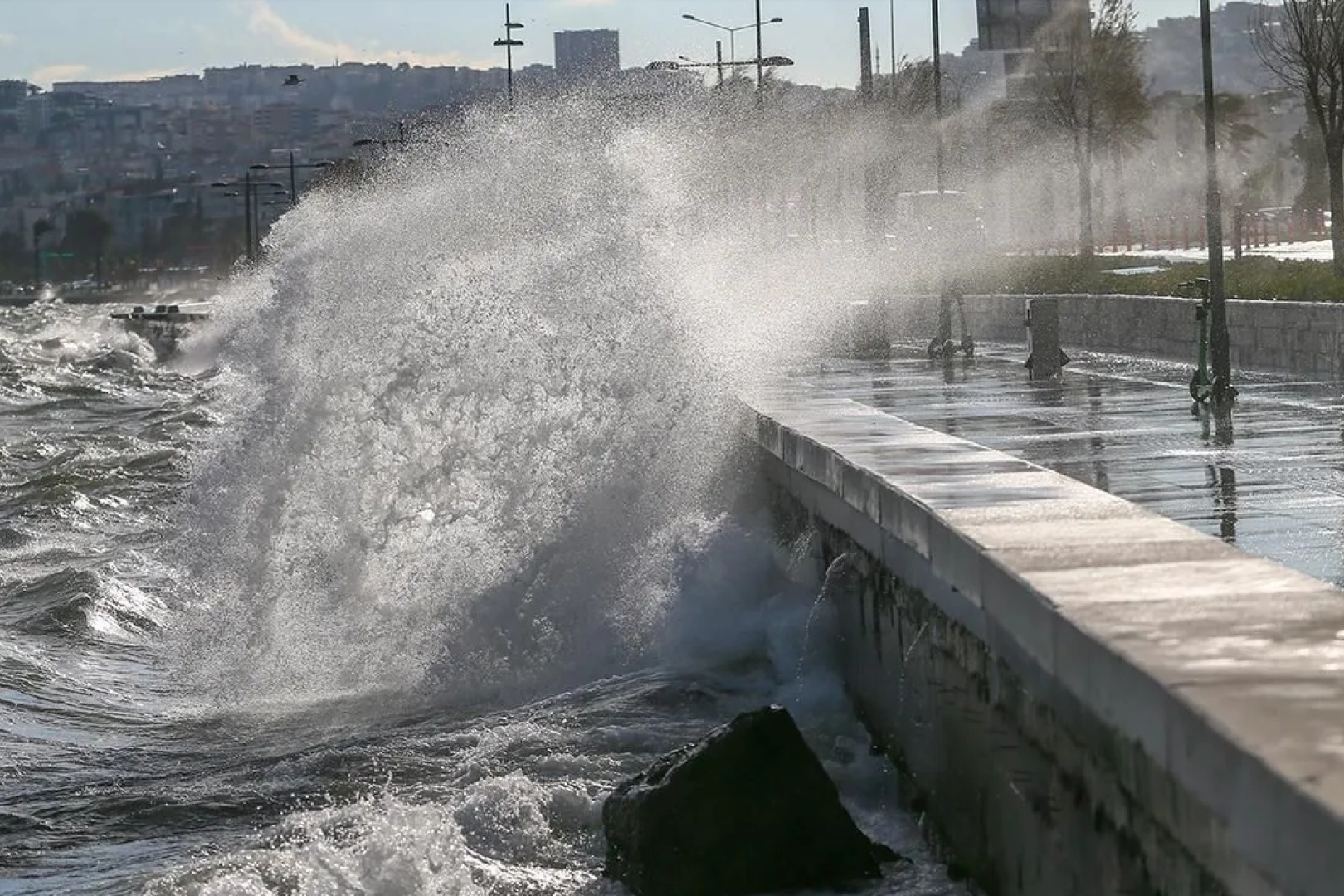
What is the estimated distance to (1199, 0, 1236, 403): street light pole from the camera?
54.0ft

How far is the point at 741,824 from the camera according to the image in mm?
7406

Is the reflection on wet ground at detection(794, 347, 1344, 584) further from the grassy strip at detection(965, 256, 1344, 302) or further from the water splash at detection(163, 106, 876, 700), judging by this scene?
the water splash at detection(163, 106, 876, 700)

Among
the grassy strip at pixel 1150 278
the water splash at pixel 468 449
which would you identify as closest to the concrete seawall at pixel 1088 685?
the water splash at pixel 468 449

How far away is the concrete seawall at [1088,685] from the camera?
14.4 ft

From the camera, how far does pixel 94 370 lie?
233 feet

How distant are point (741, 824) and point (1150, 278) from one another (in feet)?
75.6

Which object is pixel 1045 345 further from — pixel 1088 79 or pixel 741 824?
pixel 1088 79

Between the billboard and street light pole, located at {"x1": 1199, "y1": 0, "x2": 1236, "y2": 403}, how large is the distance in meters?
38.8

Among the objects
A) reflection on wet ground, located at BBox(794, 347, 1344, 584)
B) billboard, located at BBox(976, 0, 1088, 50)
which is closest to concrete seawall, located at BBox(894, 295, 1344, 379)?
reflection on wet ground, located at BBox(794, 347, 1344, 584)

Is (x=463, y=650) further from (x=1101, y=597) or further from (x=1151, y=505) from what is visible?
(x=1101, y=597)

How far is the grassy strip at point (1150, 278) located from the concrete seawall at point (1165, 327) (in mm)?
539

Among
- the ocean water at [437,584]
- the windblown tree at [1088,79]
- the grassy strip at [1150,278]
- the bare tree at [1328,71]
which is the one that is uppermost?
the windblown tree at [1088,79]

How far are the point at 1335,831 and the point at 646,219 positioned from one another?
14641 mm

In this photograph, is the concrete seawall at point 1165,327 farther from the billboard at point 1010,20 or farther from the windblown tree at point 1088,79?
the billboard at point 1010,20
